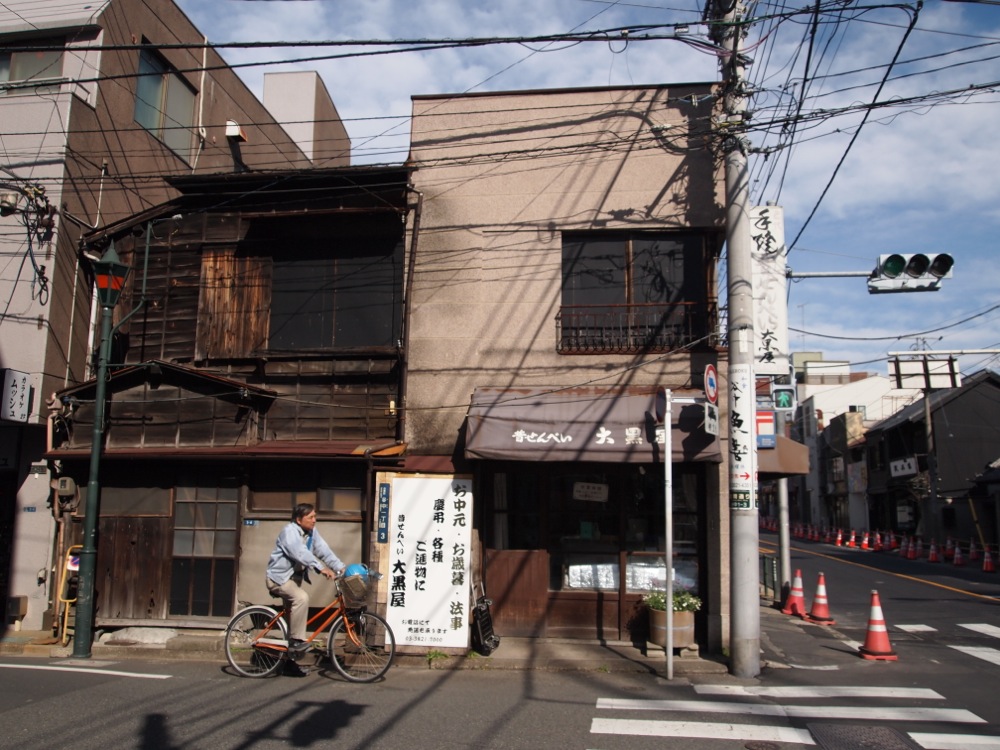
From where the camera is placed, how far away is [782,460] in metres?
11.5

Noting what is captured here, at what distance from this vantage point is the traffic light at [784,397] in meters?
13.4

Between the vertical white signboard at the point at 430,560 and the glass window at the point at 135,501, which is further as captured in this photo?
the glass window at the point at 135,501

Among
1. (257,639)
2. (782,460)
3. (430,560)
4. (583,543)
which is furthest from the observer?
(782,460)

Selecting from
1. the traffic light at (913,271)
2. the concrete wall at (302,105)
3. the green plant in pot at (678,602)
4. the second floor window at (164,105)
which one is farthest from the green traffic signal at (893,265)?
the concrete wall at (302,105)

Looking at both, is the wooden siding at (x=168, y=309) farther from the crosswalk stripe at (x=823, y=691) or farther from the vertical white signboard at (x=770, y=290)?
the crosswalk stripe at (x=823, y=691)

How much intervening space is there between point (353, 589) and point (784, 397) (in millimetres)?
8978

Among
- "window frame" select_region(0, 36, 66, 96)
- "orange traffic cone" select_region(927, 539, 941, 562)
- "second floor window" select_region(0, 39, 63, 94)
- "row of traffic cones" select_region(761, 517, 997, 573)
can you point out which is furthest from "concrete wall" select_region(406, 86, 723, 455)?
"orange traffic cone" select_region(927, 539, 941, 562)

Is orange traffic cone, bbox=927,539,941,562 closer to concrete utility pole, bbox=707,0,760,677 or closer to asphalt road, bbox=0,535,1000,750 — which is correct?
asphalt road, bbox=0,535,1000,750

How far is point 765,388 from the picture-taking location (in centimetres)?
1467

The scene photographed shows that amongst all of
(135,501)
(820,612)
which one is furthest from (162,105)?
(820,612)

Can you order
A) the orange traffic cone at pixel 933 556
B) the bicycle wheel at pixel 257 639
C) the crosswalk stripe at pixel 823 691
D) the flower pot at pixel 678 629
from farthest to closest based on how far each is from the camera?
1. the orange traffic cone at pixel 933 556
2. the flower pot at pixel 678 629
3. the bicycle wheel at pixel 257 639
4. the crosswalk stripe at pixel 823 691

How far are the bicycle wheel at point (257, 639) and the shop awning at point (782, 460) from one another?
7.14 m

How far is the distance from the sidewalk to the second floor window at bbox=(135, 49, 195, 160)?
33.9ft

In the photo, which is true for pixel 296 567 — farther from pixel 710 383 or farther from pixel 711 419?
pixel 710 383
